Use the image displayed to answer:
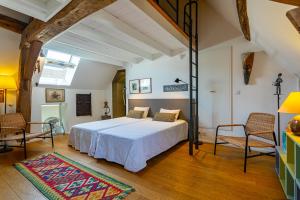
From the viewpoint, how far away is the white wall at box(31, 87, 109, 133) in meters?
4.42

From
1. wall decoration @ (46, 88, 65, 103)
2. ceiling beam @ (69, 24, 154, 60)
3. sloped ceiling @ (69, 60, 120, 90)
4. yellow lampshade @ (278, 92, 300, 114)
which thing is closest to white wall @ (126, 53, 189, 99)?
ceiling beam @ (69, 24, 154, 60)

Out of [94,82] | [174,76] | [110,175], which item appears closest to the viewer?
[110,175]

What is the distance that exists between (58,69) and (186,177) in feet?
15.6

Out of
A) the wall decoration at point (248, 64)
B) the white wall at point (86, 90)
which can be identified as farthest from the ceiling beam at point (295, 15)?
the white wall at point (86, 90)

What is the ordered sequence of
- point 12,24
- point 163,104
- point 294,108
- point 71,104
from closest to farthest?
point 294,108, point 12,24, point 163,104, point 71,104

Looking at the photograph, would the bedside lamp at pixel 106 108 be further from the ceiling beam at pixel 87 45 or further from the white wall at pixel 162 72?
the ceiling beam at pixel 87 45

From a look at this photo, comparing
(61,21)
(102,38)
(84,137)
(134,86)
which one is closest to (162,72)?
(134,86)

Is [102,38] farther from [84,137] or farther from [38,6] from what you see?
[84,137]

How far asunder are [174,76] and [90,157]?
2.93m

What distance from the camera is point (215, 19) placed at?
12.3 ft

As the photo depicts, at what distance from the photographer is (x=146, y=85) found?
5016mm

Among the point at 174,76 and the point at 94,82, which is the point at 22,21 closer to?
the point at 94,82

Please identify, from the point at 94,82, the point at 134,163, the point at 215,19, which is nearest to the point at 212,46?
the point at 215,19

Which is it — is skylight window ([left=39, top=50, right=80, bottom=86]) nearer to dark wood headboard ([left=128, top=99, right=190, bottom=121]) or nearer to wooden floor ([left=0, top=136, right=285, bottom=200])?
dark wood headboard ([left=128, top=99, right=190, bottom=121])
